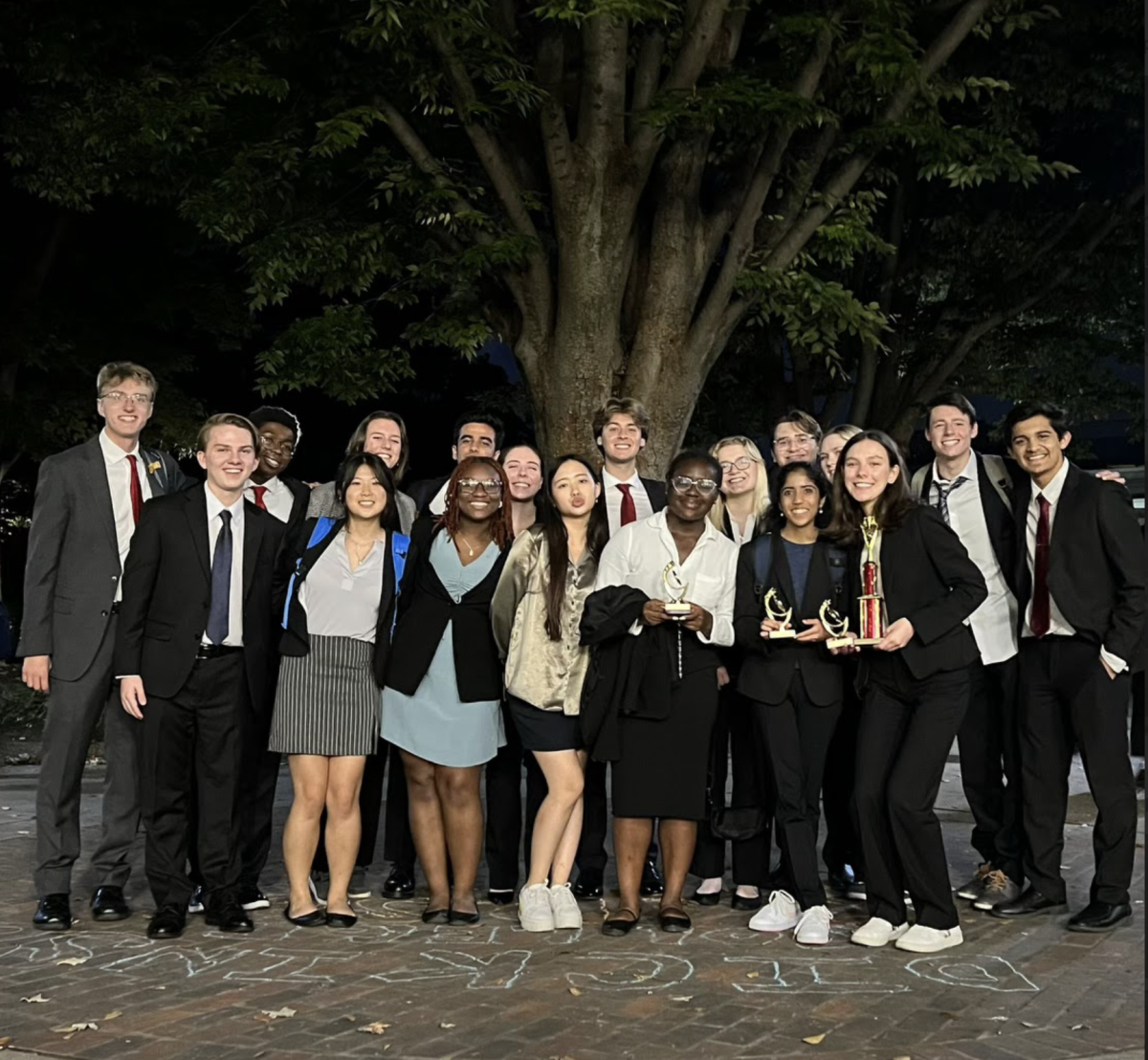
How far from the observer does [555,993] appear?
615cm

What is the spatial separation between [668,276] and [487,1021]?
910 cm

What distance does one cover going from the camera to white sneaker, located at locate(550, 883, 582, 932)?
717 centimetres

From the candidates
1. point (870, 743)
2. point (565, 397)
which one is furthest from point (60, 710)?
point (565, 397)

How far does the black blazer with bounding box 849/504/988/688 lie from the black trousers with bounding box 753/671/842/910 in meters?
0.34

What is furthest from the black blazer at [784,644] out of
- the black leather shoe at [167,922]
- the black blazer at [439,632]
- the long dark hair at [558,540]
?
the black leather shoe at [167,922]

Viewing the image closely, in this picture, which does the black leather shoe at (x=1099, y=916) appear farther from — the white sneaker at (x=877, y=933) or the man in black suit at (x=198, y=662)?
the man in black suit at (x=198, y=662)

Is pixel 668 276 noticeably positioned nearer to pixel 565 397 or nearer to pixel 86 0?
pixel 565 397

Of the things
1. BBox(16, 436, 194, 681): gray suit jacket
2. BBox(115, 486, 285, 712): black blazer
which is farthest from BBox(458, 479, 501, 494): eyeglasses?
BBox(16, 436, 194, 681): gray suit jacket

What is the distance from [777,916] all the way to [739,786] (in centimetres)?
78

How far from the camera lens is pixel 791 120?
1298 cm

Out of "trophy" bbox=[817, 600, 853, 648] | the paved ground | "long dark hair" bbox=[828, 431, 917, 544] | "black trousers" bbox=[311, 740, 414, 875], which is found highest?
"long dark hair" bbox=[828, 431, 917, 544]

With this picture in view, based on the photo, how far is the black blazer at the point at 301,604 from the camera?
729cm

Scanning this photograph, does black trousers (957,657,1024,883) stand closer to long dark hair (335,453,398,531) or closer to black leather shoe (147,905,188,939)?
long dark hair (335,453,398,531)

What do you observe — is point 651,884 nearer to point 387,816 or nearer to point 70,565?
point 387,816
